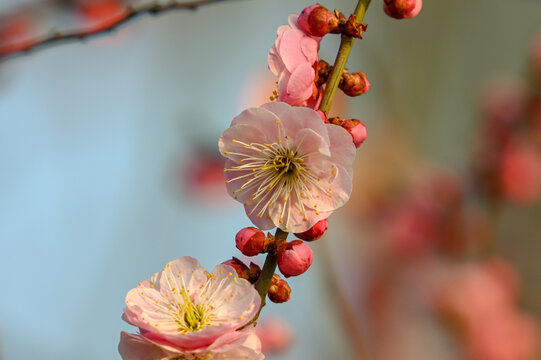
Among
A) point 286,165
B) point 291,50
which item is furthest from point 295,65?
point 286,165

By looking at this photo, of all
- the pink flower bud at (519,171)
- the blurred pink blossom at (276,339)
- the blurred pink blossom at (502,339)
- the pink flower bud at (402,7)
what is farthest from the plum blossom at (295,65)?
the blurred pink blossom at (502,339)

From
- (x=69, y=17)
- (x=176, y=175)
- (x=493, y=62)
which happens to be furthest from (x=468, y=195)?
(x=493, y=62)

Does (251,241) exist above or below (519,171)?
below

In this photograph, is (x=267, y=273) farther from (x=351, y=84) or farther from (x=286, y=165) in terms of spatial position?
(x=351, y=84)

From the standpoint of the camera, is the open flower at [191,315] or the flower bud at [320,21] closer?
the open flower at [191,315]

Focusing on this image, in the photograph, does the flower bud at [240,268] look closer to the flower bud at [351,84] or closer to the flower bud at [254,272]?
the flower bud at [254,272]

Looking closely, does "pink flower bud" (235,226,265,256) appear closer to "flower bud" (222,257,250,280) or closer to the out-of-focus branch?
"flower bud" (222,257,250,280)
